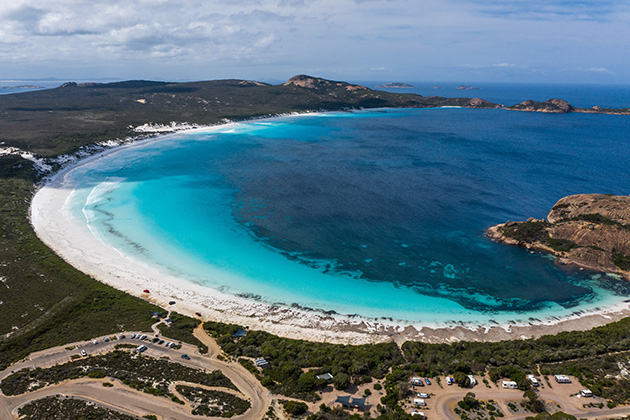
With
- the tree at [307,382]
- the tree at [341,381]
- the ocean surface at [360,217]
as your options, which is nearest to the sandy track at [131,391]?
the tree at [307,382]

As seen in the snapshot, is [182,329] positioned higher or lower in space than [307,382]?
lower

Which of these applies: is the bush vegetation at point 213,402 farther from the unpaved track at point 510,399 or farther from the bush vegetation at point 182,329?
the unpaved track at point 510,399

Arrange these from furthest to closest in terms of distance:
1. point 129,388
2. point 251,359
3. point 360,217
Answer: point 360,217 → point 251,359 → point 129,388

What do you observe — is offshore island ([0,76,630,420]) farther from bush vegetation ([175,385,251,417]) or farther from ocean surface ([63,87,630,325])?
ocean surface ([63,87,630,325])

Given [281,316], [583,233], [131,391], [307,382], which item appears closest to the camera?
[131,391]

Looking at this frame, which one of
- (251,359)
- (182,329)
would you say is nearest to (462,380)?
(251,359)

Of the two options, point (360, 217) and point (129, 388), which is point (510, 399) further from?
point (360, 217)

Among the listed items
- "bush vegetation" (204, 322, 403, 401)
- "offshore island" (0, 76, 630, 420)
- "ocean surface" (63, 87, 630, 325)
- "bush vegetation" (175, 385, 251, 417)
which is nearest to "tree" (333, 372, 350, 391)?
"bush vegetation" (204, 322, 403, 401)
